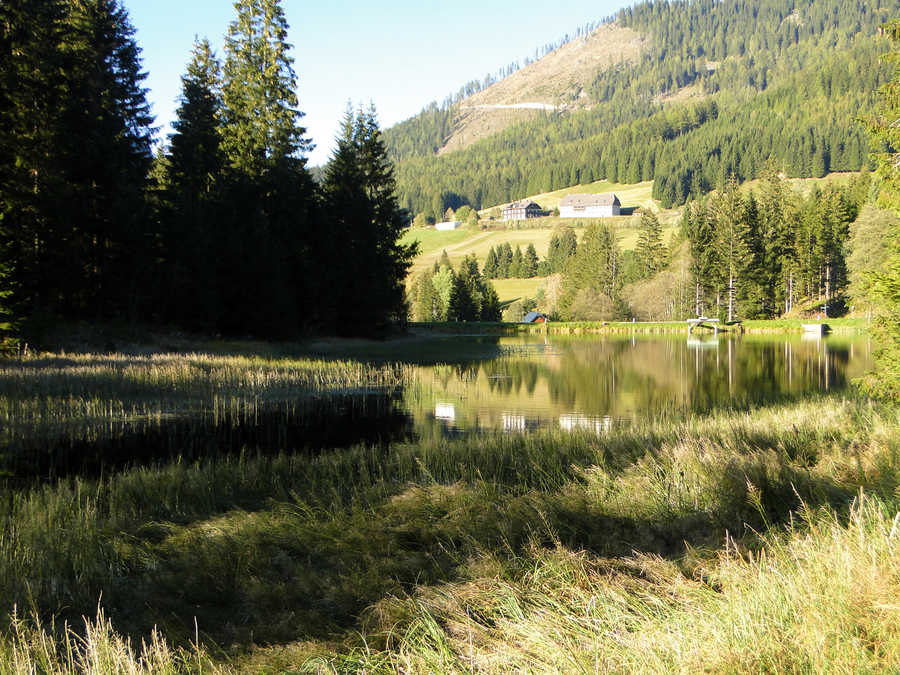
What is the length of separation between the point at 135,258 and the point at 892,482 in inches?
1210

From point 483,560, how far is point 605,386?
2140 centimetres

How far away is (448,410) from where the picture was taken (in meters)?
19.8

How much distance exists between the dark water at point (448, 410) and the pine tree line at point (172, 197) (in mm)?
9434

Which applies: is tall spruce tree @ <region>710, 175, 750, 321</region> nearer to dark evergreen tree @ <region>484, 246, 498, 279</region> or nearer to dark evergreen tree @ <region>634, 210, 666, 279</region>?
dark evergreen tree @ <region>634, 210, 666, 279</region>

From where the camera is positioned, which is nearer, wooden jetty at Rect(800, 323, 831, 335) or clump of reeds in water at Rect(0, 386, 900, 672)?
clump of reeds in water at Rect(0, 386, 900, 672)

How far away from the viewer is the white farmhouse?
613ft

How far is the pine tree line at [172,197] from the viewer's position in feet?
85.5

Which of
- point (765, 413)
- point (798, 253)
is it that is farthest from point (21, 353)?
point (798, 253)

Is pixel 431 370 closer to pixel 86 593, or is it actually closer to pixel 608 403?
pixel 608 403

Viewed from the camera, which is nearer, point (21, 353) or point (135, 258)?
point (21, 353)

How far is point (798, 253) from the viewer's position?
8106cm

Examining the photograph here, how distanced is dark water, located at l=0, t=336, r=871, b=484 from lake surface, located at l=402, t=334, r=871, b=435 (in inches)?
1.9

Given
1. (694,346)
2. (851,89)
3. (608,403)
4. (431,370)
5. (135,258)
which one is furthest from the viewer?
(851,89)

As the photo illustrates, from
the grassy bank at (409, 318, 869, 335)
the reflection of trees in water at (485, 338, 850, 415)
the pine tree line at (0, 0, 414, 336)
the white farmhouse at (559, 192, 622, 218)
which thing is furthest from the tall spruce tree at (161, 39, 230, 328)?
the white farmhouse at (559, 192, 622, 218)
